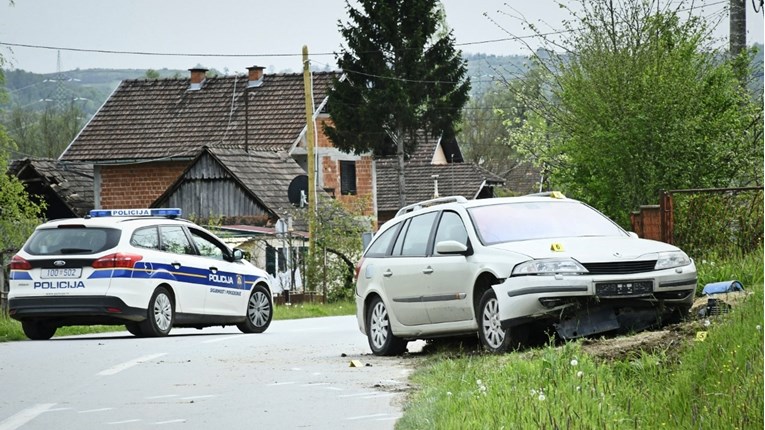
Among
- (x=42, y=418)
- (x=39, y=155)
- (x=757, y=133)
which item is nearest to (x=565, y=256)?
(x=42, y=418)

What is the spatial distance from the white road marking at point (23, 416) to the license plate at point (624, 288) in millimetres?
4835

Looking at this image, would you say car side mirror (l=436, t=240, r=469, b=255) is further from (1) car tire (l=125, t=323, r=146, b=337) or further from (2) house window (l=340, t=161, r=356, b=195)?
(2) house window (l=340, t=161, r=356, b=195)

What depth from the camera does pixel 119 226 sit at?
66.0 feet

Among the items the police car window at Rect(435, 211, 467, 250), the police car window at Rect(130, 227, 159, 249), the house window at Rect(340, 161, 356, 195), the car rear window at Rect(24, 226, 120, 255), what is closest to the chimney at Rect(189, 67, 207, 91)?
the house window at Rect(340, 161, 356, 195)

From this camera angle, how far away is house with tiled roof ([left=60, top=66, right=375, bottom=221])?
59.7 metres

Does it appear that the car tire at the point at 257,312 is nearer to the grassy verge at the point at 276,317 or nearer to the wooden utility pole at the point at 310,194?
the grassy verge at the point at 276,317

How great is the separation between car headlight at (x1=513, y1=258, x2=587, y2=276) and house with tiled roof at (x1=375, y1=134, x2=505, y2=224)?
6203 cm

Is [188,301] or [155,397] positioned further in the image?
[188,301]

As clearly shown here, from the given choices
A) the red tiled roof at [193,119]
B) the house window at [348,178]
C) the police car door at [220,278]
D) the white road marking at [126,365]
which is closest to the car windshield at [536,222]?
the white road marking at [126,365]

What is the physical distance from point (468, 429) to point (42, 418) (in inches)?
146

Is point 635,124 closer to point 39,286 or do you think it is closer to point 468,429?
point 39,286

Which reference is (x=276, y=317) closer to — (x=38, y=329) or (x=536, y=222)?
(x=38, y=329)

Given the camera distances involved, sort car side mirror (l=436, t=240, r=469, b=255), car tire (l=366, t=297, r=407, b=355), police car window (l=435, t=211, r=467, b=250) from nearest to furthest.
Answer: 1. car side mirror (l=436, t=240, r=469, b=255)
2. police car window (l=435, t=211, r=467, b=250)
3. car tire (l=366, t=297, r=407, b=355)

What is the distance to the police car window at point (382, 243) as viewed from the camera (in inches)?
637
